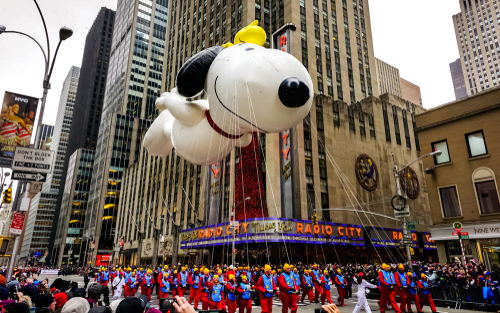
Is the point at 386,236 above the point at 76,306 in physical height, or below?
above

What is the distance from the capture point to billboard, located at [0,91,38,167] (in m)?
12.0

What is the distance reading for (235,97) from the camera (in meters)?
6.09

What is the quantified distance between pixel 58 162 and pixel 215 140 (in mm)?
155069

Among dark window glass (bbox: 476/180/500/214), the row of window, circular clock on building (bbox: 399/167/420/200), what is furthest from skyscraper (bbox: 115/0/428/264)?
dark window glass (bbox: 476/180/500/214)

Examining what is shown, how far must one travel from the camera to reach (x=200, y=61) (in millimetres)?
6719

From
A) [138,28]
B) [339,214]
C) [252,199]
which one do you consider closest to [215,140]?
[252,199]

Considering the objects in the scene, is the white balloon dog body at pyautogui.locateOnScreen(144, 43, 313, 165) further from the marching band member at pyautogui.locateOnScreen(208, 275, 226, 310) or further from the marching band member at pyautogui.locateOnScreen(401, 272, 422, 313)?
the marching band member at pyautogui.locateOnScreen(401, 272, 422, 313)

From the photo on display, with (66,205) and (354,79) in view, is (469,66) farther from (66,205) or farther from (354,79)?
(66,205)

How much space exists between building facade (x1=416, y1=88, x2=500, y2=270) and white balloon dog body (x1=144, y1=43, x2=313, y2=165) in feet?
63.0

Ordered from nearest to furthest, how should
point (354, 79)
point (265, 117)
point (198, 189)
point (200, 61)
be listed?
point (265, 117)
point (200, 61)
point (198, 189)
point (354, 79)

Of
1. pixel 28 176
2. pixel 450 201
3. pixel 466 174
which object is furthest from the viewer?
pixel 450 201

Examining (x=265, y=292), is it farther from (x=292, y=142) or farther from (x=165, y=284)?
(x=292, y=142)

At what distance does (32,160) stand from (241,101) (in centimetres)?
898

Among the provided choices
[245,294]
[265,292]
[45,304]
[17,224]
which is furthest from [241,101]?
[17,224]
